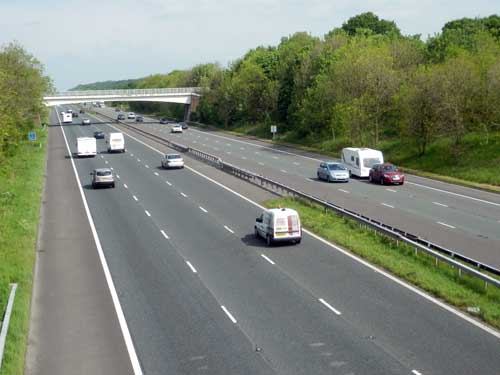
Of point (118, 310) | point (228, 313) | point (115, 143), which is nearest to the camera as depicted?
point (228, 313)

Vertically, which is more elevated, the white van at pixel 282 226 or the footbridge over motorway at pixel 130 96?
the footbridge over motorway at pixel 130 96

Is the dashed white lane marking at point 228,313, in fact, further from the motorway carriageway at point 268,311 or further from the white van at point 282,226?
the white van at point 282,226

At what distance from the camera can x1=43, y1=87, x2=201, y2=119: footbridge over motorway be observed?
12394cm

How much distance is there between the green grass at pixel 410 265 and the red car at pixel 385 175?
1461 cm

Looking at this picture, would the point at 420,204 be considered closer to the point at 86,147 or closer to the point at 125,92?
the point at 86,147

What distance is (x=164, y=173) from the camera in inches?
2242

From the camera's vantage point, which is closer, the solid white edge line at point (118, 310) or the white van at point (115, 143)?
the solid white edge line at point (118, 310)

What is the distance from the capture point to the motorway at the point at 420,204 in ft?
91.8

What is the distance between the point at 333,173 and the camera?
4953cm

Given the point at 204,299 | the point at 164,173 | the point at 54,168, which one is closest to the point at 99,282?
the point at 204,299

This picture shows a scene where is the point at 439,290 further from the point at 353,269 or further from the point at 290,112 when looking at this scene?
the point at 290,112

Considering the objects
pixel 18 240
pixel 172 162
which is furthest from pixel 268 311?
pixel 172 162

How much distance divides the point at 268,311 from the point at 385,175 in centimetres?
3074

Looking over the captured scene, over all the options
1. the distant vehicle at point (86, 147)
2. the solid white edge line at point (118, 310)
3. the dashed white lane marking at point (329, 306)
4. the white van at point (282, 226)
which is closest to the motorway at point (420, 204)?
the white van at point (282, 226)
